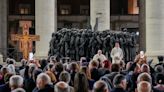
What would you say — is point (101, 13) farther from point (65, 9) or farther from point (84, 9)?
point (65, 9)

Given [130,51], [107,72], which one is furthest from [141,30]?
[107,72]

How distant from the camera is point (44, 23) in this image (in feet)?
154

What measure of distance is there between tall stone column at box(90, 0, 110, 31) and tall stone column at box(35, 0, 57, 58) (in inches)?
137

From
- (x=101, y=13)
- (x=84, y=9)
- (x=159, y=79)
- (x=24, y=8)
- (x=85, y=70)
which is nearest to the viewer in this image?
(x=159, y=79)

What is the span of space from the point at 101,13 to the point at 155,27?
208 inches

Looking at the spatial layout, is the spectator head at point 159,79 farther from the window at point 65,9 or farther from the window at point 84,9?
the window at point 65,9

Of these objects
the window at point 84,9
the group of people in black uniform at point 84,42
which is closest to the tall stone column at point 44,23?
the group of people in black uniform at point 84,42

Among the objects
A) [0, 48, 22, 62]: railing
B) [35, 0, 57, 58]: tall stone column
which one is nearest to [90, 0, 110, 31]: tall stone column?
[35, 0, 57, 58]: tall stone column

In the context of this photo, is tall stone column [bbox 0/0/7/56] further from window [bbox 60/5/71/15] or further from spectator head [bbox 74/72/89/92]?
spectator head [bbox 74/72/89/92]

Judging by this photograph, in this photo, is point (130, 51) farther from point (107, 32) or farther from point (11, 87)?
point (11, 87)

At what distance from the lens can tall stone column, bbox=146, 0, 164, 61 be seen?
147 ft

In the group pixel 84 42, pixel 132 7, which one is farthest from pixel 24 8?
pixel 84 42

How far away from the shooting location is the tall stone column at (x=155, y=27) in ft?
147

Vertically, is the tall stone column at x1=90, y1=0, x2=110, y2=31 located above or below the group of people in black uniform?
above
